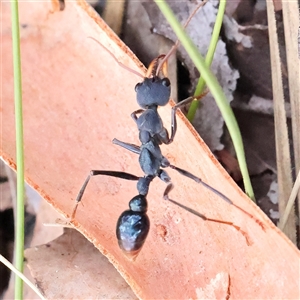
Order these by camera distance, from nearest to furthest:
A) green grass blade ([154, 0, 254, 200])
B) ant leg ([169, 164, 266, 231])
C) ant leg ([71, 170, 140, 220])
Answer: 1. green grass blade ([154, 0, 254, 200])
2. ant leg ([169, 164, 266, 231])
3. ant leg ([71, 170, 140, 220])

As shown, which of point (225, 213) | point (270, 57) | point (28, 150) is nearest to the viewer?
point (225, 213)

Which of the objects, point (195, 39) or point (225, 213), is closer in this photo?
point (225, 213)

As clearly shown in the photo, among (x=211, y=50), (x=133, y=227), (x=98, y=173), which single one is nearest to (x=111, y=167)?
(x=98, y=173)

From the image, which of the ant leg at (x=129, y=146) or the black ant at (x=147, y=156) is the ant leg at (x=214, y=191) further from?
the ant leg at (x=129, y=146)

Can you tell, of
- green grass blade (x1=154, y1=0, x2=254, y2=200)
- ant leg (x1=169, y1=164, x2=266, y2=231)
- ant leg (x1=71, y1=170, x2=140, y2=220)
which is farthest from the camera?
ant leg (x1=71, y1=170, x2=140, y2=220)

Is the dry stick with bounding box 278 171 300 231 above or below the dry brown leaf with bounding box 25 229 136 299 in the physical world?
above

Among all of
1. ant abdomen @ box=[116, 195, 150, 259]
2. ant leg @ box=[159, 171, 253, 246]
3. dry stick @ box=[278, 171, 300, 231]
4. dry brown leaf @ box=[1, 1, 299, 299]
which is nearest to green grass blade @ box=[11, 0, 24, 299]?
dry brown leaf @ box=[1, 1, 299, 299]

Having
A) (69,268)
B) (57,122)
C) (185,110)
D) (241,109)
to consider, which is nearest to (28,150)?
(57,122)

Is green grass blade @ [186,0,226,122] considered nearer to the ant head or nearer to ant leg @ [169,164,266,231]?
the ant head

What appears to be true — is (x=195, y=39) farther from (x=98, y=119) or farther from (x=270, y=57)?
(x=98, y=119)
